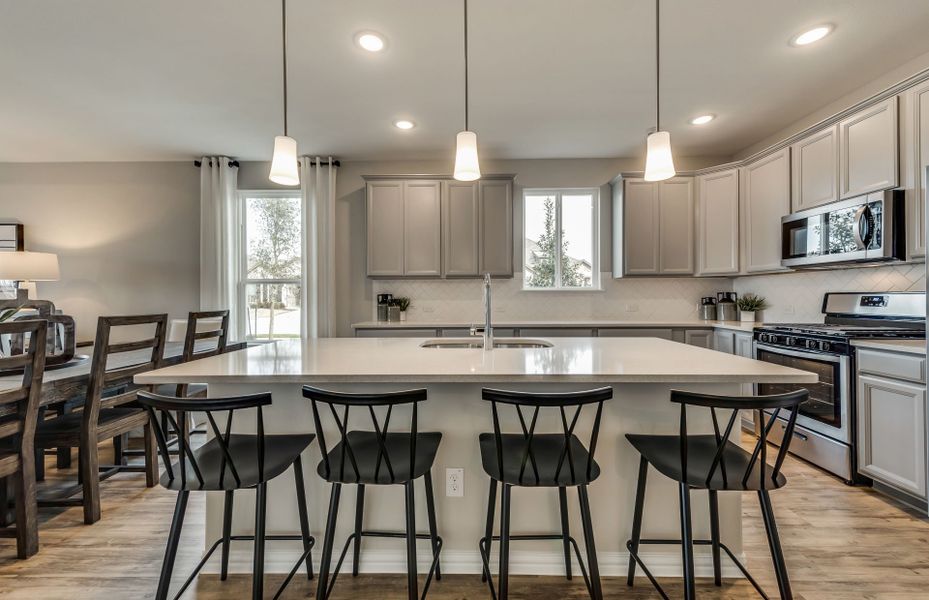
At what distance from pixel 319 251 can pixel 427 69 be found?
2.36m

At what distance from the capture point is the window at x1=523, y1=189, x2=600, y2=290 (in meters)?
4.58

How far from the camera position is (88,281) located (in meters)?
4.63

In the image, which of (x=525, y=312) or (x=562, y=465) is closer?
(x=562, y=465)

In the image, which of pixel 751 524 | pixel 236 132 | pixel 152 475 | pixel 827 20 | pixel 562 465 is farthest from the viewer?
pixel 236 132

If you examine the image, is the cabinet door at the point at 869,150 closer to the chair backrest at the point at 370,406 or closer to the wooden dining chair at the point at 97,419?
the chair backrest at the point at 370,406

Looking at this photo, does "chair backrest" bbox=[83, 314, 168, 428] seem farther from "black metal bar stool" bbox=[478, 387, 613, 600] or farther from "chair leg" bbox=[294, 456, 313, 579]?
"black metal bar stool" bbox=[478, 387, 613, 600]

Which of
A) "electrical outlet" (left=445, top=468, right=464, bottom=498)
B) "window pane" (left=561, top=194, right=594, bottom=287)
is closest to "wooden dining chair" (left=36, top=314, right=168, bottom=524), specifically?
"electrical outlet" (left=445, top=468, right=464, bottom=498)

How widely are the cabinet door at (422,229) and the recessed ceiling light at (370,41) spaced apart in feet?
5.64

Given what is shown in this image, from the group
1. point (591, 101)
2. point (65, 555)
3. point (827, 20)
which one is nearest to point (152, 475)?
point (65, 555)

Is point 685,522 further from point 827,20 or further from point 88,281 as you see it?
point 88,281

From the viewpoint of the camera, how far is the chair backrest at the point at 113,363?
2.05m

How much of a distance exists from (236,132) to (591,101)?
3.21m

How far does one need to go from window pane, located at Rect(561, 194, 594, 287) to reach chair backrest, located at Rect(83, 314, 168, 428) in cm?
372

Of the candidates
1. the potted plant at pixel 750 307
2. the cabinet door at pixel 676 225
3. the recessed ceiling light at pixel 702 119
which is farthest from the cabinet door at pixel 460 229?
the potted plant at pixel 750 307
